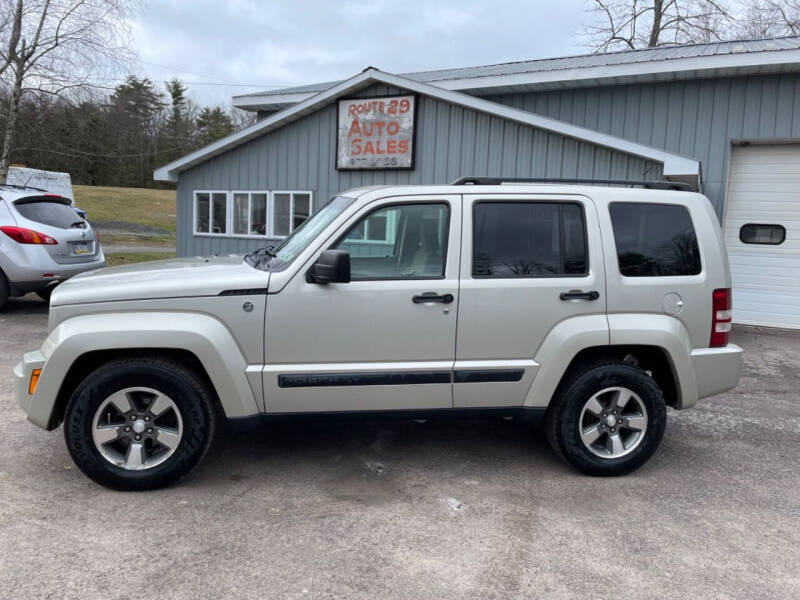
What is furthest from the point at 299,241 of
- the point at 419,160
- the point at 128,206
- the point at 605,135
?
the point at 128,206

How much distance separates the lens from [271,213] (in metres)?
13.5

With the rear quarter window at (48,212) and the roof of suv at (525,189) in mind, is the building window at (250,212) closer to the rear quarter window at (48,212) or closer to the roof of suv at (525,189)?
the rear quarter window at (48,212)

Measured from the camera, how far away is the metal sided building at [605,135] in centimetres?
1020

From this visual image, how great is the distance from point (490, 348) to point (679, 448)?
6.42ft

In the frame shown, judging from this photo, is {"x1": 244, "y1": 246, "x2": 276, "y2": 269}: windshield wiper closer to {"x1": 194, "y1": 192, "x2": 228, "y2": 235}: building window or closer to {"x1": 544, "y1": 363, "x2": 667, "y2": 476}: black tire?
{"x1": 544, "y1": 363, "x2": 667, "y2": 476}: black tire

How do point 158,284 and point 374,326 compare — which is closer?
point 158,284

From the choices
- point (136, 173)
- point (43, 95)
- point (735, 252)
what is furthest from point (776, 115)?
point (136, 173)

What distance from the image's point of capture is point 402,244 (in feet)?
14.3

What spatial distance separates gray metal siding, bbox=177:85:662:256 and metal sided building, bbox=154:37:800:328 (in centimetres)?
2

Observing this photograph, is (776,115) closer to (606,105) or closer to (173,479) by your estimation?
(606,105)

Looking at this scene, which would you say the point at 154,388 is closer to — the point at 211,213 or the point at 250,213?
the point at 250,213

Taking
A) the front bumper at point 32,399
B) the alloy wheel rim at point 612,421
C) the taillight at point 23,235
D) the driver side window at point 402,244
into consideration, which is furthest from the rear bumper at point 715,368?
the taillight at point 23,235

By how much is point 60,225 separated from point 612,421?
8.46m

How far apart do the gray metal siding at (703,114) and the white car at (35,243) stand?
8.63 m
